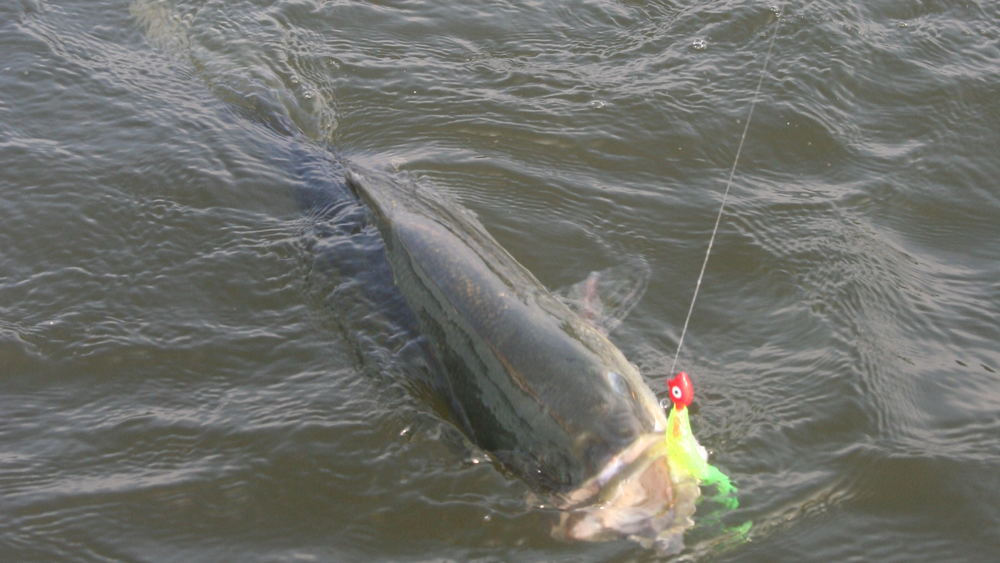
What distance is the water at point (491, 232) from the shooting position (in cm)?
351

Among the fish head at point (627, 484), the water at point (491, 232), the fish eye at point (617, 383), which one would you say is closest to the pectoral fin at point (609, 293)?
the water at point (491, 232)

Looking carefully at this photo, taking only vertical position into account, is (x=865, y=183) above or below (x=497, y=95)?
below

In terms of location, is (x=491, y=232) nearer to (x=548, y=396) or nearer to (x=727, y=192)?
(x=727, y=192)

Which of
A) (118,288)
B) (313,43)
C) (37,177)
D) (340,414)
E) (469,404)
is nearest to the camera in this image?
(469,404)

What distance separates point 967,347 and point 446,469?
2662mm

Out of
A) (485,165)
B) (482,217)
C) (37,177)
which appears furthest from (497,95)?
(37,177)

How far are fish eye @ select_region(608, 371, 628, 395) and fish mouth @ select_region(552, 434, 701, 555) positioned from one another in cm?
21

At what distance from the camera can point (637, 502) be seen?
3.00 metres

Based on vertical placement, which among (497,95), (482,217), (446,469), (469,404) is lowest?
(446,469)

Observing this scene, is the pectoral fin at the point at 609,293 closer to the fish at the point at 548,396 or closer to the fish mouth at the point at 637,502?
the fish at the point at 548,396

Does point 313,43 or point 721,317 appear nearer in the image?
point 721,317

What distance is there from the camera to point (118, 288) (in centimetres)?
Result: 489

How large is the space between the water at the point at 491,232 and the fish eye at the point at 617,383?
0.57m

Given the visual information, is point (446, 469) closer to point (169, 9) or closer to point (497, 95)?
point (497, 95)
